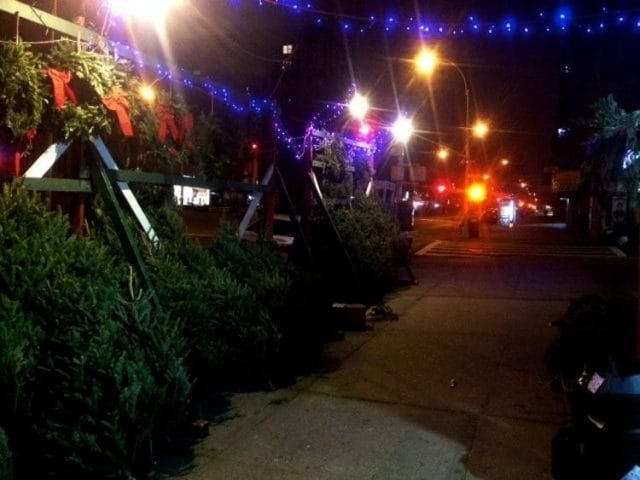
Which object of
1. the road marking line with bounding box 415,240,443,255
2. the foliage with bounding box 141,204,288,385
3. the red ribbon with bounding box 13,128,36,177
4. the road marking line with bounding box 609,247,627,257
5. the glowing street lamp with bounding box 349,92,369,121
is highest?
the glowing street lamp with bounding box 349,92,369,121

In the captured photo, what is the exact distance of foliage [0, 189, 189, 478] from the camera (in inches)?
151

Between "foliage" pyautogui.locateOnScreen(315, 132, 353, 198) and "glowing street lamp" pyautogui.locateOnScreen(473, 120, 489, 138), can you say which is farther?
"glowing street lamp" pyautogui.locateOnScreen(473, 120, 489, 138)

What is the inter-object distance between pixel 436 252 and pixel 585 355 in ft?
57.8

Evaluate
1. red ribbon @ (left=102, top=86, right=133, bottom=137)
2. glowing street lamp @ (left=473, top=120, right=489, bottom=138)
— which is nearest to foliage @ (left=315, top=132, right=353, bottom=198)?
red ribbon @ (left=102, top=86, right=133, bottom=137)

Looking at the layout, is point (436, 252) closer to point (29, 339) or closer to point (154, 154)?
point (154, 154)

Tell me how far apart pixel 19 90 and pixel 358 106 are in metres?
7.48

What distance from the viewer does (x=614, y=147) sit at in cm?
502

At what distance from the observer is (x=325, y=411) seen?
569 cm

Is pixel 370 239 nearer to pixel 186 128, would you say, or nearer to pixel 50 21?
pixel 186 128

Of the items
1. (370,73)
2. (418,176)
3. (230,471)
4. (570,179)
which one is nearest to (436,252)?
(418,176)

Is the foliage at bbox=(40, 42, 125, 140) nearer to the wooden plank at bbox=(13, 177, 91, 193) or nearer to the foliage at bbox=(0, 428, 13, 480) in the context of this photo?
the wooden plank at bbox=(13, 177, 91, 193)

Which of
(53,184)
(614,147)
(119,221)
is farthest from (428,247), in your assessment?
(53,184)

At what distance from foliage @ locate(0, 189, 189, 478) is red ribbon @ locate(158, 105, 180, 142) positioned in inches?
80.9

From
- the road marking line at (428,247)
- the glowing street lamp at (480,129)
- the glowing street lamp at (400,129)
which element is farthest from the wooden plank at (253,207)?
the glowing street lamp at (480,129)
